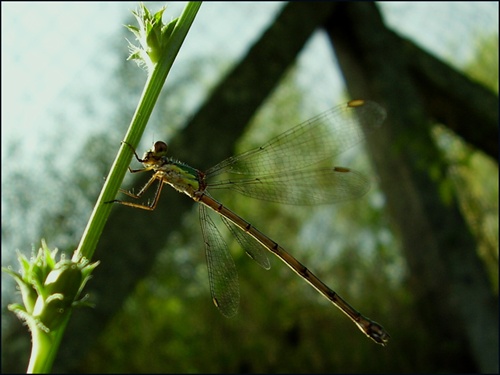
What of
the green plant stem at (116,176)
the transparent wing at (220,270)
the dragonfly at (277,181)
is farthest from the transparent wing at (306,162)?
the green plant stem at (116,176)

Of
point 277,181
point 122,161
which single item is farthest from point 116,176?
point 277,181

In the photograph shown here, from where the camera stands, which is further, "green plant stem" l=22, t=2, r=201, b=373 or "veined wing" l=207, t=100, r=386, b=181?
"veined wing" l=207, t=100, r=386, b=181

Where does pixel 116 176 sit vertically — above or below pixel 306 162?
above

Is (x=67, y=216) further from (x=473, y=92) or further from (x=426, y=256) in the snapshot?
(x=473, y=92)

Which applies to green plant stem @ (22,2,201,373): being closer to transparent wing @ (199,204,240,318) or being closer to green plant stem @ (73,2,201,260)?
green plant stem @ (73,2,201,260)

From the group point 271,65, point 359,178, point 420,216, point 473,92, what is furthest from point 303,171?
point 473,92

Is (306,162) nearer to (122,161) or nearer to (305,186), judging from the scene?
(305,186)

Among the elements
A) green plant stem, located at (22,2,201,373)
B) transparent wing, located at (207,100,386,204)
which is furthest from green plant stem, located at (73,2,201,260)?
transparent wing, located at (207,100,386,204)
